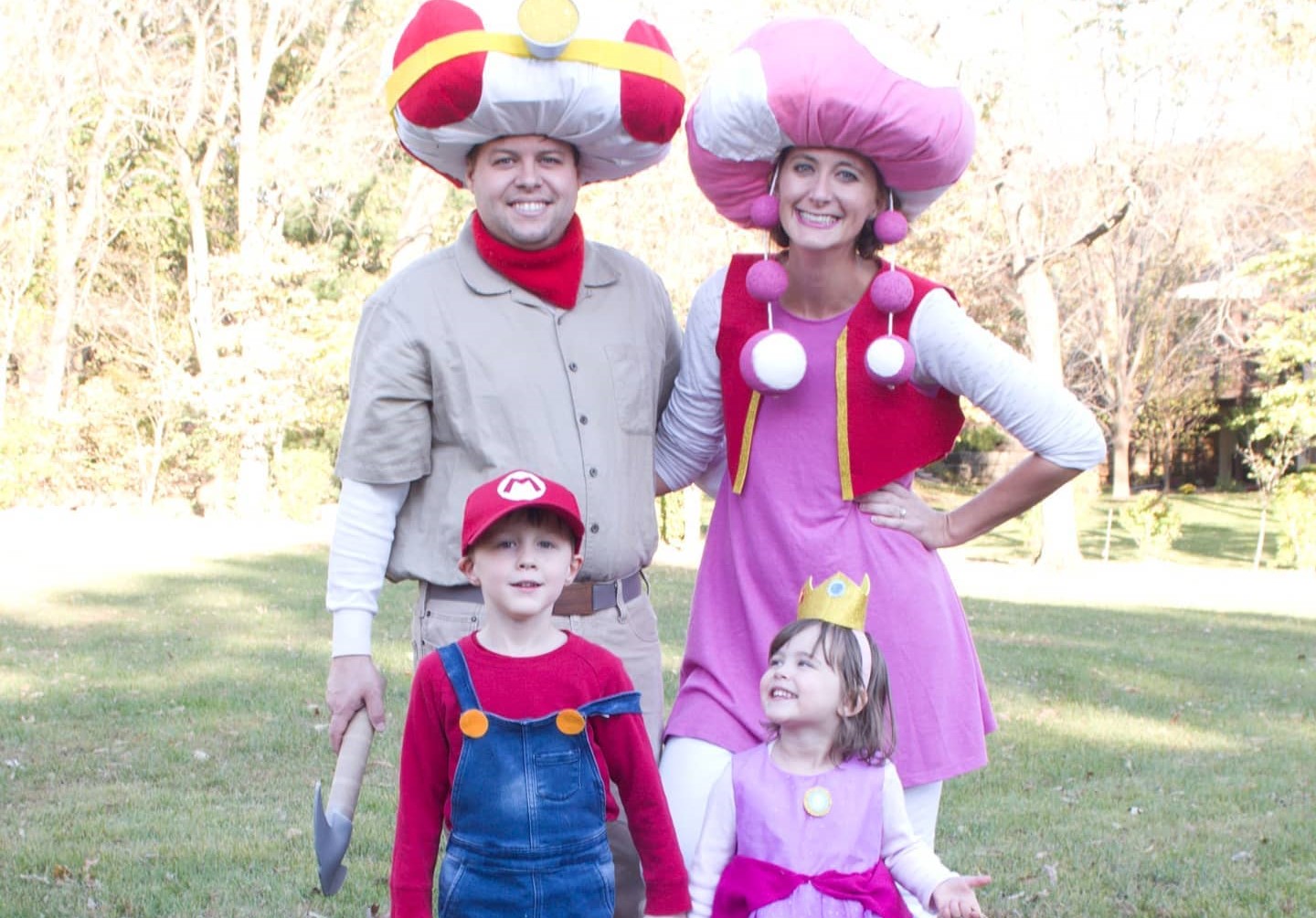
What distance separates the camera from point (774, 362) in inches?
121

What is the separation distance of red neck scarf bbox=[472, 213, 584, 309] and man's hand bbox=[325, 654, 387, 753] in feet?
2.89

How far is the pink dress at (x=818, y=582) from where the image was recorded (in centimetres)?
317

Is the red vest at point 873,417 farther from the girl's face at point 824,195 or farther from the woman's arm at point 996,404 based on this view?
the girl's face at point 824,195

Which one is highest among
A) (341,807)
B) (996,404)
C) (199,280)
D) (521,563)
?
(199,280)

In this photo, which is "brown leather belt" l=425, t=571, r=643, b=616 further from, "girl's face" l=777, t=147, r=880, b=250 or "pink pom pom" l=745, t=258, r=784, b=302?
"girl's face" l=777, t=147, r=880, b=250

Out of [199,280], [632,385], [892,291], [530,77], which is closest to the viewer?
[530,77]

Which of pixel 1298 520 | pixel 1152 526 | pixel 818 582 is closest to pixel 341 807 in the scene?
pixel 818 582

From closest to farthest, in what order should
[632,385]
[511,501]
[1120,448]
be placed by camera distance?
1. [511,501]
2. [632,385]
3. [1120,448]

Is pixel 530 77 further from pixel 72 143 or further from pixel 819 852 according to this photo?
pixel 72 143

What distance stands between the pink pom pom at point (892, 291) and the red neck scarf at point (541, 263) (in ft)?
2.14

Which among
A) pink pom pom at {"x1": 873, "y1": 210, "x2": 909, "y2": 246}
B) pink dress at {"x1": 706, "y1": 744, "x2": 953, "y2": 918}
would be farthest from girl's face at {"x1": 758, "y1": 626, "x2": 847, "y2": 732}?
pink pom pom at {"x1": 873, "y1": 210, "x2": 909, "y2": 246}

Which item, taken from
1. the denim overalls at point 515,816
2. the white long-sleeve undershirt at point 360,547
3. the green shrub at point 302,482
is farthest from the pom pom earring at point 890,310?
the green shrub at point 302,482

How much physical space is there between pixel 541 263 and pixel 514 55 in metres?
0.45

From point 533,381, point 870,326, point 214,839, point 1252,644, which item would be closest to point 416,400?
point 533,381
